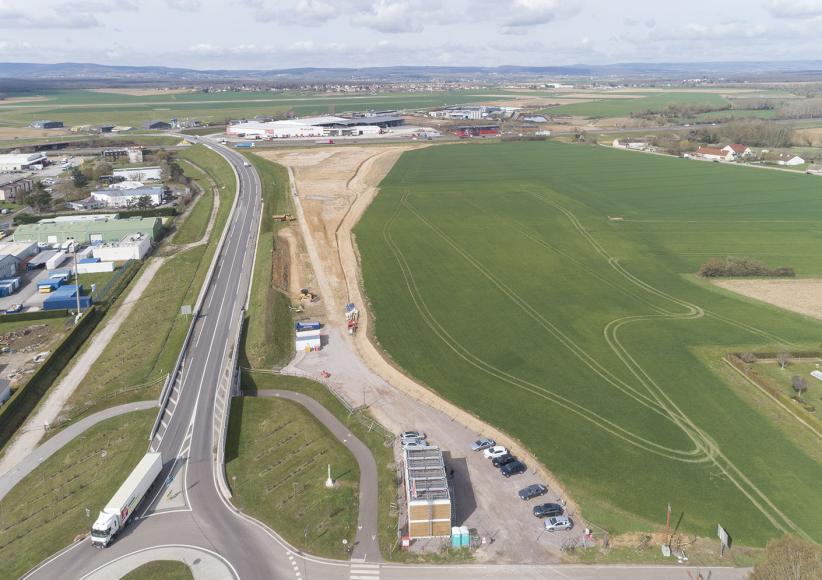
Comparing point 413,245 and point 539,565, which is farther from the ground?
point 413,245

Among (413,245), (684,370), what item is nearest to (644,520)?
(684,370)

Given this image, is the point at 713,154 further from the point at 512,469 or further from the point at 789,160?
the point at 512,469

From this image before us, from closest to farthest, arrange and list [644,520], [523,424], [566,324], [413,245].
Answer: [644,520] < [523,424] < [566,324] < [413,245]

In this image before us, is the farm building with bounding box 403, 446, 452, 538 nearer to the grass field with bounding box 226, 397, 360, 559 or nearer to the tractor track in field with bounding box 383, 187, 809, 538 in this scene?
the grass field with bounding box 226, 397, 360, 559

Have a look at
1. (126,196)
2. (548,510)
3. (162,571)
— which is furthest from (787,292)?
(126,196)

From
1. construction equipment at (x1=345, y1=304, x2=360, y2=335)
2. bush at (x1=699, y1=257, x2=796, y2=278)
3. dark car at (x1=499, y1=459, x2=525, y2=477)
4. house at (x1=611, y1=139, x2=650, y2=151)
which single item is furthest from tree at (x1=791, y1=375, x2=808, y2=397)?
house at (x1=611, y1=139, x2=650, y2=151)

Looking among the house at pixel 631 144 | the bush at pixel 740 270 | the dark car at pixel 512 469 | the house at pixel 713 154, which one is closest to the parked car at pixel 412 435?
the dark car at pixel 512 469

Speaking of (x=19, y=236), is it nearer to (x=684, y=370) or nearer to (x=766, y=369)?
(x=684, y=370)
